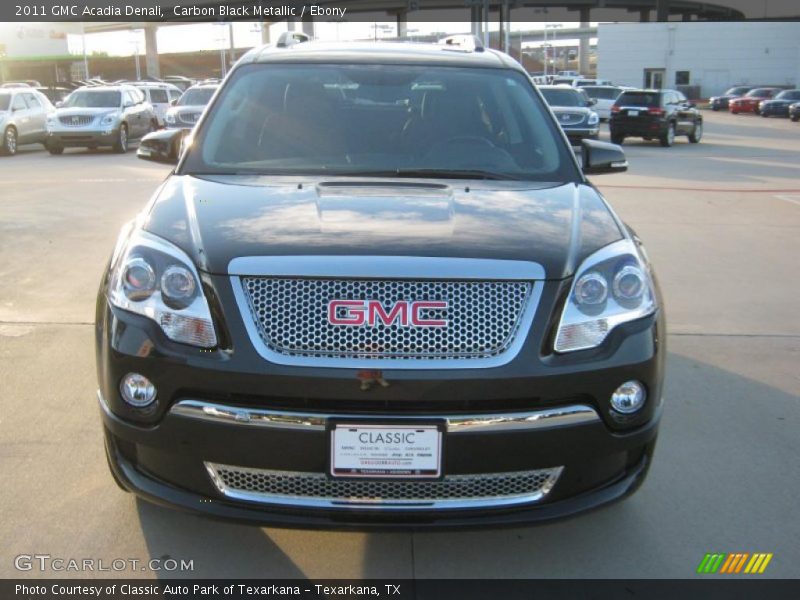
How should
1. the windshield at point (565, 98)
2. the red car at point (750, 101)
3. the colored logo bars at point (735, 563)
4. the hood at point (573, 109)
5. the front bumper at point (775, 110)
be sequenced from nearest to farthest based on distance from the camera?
the colored logo bars at point (735, 563) → the hood at point (573, 109) → the windshield at point (565, 98) → the front bumper at point (775, 110) → the red car at point (750, 101)

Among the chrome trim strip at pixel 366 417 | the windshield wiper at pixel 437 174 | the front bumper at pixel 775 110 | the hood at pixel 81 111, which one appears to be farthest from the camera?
the front bumper at pixel 775 110

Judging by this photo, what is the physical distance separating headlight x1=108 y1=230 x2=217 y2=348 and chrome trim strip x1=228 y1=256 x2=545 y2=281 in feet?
0.51

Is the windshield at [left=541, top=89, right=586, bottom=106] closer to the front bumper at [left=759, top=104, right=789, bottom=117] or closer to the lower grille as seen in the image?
the lower grille

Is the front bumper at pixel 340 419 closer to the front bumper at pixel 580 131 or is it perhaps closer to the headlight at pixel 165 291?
the headlight at pixel 165 291

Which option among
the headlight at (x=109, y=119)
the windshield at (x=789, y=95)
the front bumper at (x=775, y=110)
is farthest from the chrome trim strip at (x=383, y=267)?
the windshield at (x=789, y=95)

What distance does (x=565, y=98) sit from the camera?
2403cm

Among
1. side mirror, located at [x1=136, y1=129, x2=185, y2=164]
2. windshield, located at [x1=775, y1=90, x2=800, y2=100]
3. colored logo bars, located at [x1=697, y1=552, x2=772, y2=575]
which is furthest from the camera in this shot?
windshield, located at [x1=775, y1=90, x2=800, y2=100]

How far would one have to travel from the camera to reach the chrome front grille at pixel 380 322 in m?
2.68

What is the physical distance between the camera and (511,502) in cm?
278

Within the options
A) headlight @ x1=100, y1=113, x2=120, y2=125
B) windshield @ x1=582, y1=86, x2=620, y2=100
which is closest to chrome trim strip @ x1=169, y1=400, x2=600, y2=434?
headlight @ x1=100, y1=113, x2=120, y2=125

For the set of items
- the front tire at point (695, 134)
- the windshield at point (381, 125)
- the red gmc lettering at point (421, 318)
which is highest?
the windshield at point (381, 125)

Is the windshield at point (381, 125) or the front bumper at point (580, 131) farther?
the front bumper at point (580, 131)

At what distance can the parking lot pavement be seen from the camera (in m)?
3.12

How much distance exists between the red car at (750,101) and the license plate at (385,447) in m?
50.0
